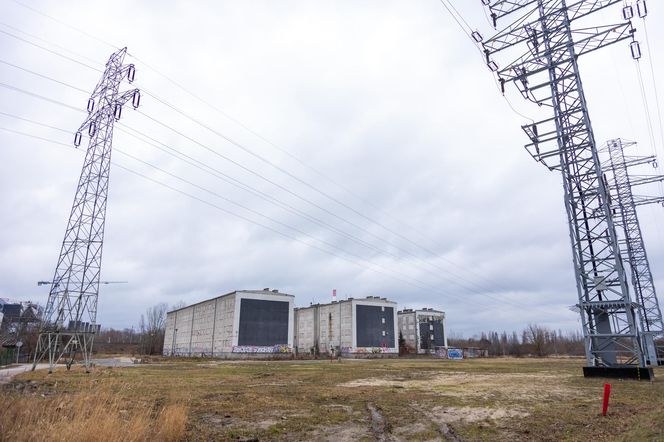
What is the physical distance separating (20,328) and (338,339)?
5935cm

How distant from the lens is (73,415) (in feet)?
27.0

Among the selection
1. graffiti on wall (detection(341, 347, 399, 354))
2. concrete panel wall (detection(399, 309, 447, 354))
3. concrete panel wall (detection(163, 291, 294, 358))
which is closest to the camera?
concrete panel wall (detection(163, 291, 294, 358))

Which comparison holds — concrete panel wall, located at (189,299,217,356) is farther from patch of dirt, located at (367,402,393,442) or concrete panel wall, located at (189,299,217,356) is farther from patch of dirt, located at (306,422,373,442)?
patch of dirt, located at (306,422,373,442)

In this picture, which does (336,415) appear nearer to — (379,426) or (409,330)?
(379,426)

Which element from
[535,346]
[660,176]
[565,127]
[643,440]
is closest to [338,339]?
[535,346]

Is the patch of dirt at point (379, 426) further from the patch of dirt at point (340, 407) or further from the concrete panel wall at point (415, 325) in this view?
the concrete panel wall at point (415, 325)

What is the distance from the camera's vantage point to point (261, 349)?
76000mm

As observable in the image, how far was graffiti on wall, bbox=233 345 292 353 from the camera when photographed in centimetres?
7302

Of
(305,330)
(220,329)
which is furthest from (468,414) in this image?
(305,330)

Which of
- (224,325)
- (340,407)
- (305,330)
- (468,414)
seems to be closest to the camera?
(468,414)

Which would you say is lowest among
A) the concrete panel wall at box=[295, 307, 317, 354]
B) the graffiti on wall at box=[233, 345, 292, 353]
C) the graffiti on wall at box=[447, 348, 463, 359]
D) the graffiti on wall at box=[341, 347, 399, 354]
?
the graffiti on wall at box=[447, 348, 463, 359]

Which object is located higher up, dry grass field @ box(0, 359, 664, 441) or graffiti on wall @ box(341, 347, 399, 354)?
dry grass field @ box(0, 359, 664, 441)

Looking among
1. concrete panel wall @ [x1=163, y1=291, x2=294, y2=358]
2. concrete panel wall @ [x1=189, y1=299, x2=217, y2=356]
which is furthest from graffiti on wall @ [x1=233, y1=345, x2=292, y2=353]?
concrete panel wall @ [x1=189, y1=299, x2=217, y2=356]

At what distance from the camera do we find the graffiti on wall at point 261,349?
7302 cm
